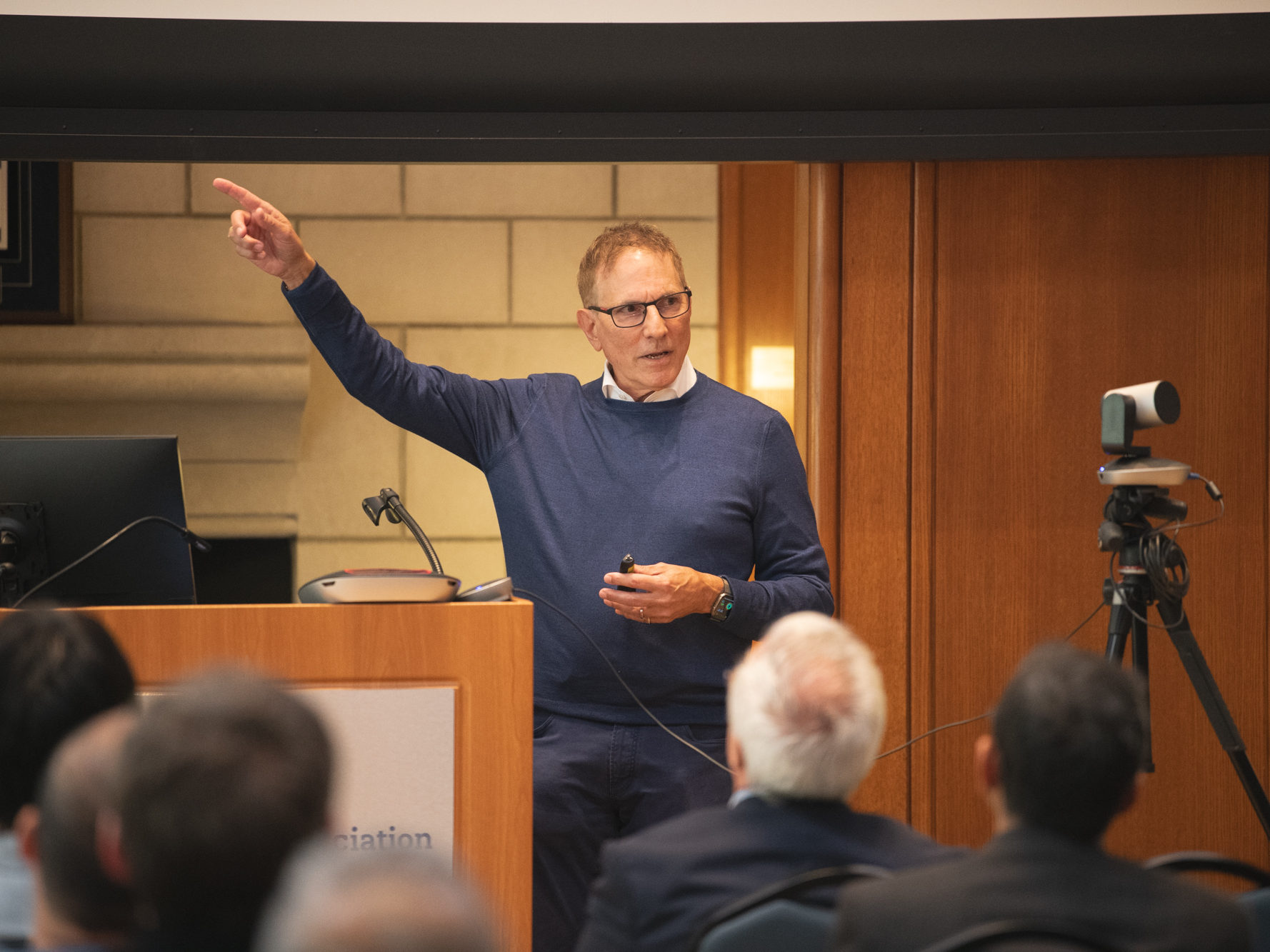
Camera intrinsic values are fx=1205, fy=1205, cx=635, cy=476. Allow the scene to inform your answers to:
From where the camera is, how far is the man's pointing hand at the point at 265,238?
2.06m

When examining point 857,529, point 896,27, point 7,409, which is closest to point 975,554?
point 857,529

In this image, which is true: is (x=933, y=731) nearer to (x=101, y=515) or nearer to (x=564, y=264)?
(x=101, y=515)

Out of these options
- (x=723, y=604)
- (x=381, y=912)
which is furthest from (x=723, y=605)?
(x=381, y=912)

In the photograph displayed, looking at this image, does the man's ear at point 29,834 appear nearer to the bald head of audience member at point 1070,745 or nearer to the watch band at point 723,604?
the bald head of audience member at point 1070,745

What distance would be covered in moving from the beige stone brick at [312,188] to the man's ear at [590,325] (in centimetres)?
214

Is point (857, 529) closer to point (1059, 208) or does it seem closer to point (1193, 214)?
point (1059, 208)

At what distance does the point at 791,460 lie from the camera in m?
2.33

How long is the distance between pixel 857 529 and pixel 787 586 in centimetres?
83

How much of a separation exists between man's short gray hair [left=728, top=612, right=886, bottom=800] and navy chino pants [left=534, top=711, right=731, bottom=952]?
0.84m

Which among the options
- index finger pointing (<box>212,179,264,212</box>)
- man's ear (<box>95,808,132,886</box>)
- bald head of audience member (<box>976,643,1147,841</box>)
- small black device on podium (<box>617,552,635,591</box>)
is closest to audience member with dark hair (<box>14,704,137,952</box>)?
man's ear (<box>95,808,132,886</box>)

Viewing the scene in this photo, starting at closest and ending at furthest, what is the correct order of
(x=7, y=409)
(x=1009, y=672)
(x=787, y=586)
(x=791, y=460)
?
1. (x=787, y=586)
2. (x=791, y=460)
3. (x=1009, y=672)
4. (x=7, y=409)

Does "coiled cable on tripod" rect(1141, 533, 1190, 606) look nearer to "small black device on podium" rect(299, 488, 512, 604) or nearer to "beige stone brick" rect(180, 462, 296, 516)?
"small black device on podium" rect(299, 488, 512, 604)

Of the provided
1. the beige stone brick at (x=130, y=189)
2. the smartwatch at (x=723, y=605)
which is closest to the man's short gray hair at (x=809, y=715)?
the smartwatch at (x=723, y=605)

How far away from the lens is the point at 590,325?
7.98 feet
